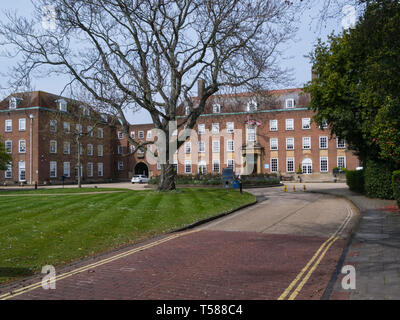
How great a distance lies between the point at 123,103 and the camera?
21562 millimetres

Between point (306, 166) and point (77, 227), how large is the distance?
46792 millimetres

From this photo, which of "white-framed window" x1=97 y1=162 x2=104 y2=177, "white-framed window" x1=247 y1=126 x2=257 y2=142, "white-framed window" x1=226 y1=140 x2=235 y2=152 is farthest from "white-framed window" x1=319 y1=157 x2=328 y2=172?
"white-framed window" x1=97 y1=162 x2=104 y2=177

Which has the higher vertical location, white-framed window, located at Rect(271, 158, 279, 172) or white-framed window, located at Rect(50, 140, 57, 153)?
white-framed window, located at Rect(50, 140, 57, 153)

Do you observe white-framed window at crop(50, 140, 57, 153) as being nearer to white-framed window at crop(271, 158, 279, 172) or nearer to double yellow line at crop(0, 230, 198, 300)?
white-framed window at crop(271, 158, 279, 172)

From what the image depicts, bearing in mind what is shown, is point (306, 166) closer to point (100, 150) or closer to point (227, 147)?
point (227, 147)

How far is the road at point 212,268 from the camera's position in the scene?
5223 millimetres

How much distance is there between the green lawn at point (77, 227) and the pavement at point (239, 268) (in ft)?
2.34

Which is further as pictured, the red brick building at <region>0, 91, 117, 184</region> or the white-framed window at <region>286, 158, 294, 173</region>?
the white-framed window at <region>286, 158, 294, 173</region>

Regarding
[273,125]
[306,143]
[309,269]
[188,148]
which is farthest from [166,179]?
[188,148]

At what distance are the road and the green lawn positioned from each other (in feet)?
2.48

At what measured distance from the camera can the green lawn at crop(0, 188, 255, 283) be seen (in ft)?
24.3
